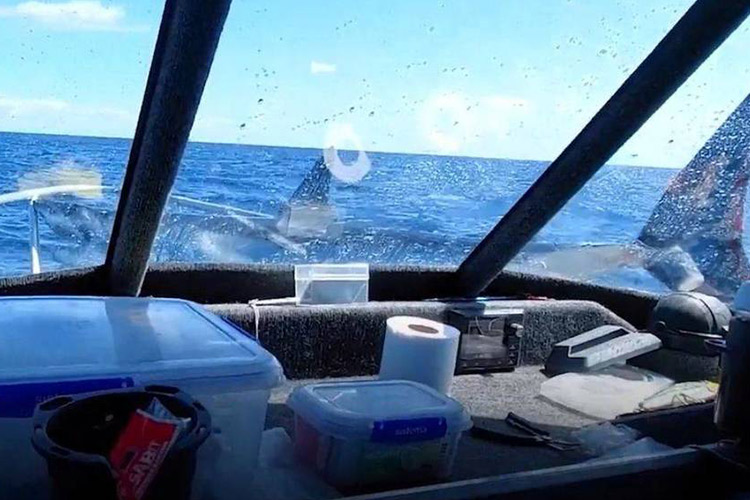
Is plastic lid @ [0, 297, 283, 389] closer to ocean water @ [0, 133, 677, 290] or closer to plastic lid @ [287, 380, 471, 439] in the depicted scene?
plastic lid @ [287, 380, 471, 439]

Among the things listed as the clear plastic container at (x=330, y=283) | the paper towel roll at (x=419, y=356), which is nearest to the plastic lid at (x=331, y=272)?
the clear plastic container at (x=330, y=283)

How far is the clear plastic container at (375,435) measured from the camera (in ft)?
3.51

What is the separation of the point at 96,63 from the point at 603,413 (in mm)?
1473

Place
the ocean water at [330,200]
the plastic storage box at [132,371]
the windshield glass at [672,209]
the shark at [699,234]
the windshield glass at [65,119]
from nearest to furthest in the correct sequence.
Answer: the plastic storage box at [132,371] < the windshield glass at [65,119] < the ocean water at [330,200] < the windshield glass at [672,209] < the shark at [699,234]

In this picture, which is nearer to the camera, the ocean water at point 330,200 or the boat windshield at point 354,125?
the boat windshield at point 354,125

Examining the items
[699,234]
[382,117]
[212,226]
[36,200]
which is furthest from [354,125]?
[699,234]

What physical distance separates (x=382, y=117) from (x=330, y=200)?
1.20 feet

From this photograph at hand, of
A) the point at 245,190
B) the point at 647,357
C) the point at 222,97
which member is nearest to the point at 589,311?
the point at 647,357

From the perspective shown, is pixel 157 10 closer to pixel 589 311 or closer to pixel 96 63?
pixel 96 63

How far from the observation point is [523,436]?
156cm

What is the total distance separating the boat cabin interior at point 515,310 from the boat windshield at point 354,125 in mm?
54

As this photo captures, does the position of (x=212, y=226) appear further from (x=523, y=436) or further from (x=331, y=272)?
(x=523, y=436)

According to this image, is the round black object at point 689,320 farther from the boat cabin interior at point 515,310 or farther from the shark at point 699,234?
the shark at point 699,234

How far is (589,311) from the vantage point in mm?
2271
